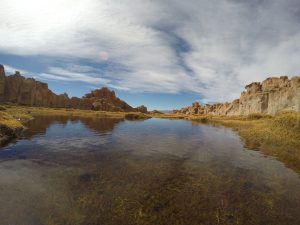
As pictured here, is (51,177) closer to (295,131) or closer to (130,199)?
(130,199)

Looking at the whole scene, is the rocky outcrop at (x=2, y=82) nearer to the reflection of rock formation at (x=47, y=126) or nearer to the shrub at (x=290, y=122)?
the reflection of rock formation at (x=47, y=126)

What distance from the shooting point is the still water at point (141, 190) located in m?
10.1

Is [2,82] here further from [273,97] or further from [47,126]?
[273,97]

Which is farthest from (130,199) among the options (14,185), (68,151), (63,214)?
(68,151)

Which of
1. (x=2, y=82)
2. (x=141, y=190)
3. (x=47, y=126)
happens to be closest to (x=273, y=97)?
(x=47, y=126)

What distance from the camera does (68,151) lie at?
2300 cm

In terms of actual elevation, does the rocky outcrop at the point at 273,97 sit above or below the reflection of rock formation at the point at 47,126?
above

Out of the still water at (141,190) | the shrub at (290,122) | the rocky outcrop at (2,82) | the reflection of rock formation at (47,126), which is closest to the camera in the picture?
the still water at (141,190)

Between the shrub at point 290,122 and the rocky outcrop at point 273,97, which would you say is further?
the rocky outcrop at point 273,97

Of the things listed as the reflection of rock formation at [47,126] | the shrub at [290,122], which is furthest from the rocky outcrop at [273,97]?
the reflection of rock formation at [47,126]

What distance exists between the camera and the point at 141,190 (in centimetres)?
1315

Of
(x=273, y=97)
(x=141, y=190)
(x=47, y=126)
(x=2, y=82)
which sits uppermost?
(x=2, y=82)

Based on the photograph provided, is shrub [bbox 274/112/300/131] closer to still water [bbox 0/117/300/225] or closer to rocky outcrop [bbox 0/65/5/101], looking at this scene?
still water [bbox 0/117/300/225]

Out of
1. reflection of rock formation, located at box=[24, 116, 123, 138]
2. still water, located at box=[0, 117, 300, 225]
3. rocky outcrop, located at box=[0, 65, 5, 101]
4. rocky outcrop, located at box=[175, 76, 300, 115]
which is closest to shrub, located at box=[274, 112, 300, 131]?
still water, located at box=[0, 117, 300, 225]
